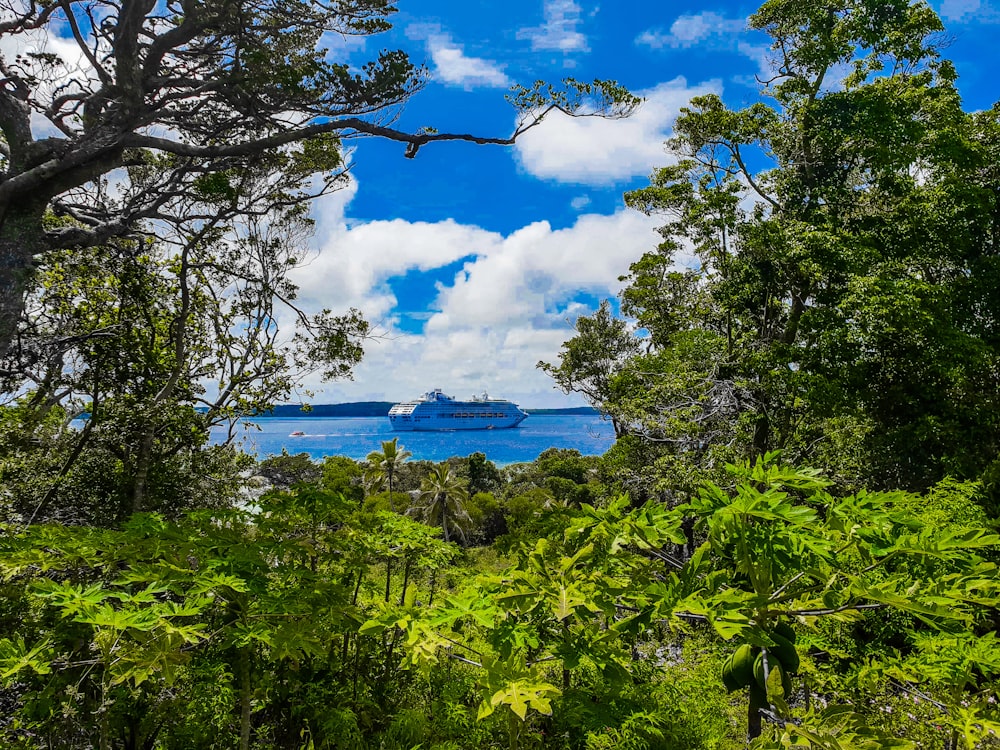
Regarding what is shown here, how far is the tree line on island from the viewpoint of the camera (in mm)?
1608

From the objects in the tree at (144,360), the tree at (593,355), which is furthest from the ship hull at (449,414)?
the tree at (144,360)

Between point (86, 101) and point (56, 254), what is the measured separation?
2.31 meters

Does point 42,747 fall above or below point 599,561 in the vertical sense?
below

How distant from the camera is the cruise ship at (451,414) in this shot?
4222 inches

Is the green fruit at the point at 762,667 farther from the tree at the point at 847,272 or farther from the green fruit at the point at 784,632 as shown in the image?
the tree at the point at 847,272

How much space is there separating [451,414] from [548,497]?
107 m

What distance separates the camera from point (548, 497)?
7.41m

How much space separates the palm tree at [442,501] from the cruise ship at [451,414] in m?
81.2

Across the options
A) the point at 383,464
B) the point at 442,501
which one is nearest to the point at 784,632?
the point at 442,501

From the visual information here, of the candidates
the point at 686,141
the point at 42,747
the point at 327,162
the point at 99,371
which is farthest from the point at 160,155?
the point at 686,141

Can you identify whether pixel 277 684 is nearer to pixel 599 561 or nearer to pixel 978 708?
pixel 599 561

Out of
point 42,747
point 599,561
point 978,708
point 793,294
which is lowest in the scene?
point 42,747

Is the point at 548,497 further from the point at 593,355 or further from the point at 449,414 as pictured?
the point at 449,414

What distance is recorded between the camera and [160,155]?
26.1 feet
